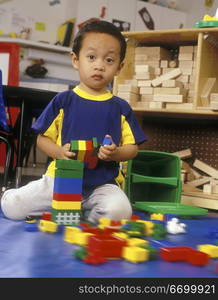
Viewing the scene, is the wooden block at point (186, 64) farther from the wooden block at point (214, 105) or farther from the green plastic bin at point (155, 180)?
the green plastic bin at point (155, 180)

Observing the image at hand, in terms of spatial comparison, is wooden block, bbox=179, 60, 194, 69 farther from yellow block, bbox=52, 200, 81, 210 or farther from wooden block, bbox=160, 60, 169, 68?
yellow block, bbox=52, 200, 81, 210

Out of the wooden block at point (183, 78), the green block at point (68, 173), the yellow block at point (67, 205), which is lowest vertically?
the yellow block at point (67, 205)

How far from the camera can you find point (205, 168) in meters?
2.38

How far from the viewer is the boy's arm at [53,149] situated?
1414mm

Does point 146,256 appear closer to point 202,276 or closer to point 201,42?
point 202,276

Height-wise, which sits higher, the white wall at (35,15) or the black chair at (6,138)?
the white wall at (35,15)

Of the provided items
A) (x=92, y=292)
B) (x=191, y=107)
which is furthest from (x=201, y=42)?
(x=92, y=292)

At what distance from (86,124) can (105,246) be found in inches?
24.8

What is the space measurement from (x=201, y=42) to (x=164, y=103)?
34 cm

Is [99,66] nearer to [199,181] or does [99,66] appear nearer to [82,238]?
[82,238]

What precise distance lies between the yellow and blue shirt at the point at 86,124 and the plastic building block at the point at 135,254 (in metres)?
0.53

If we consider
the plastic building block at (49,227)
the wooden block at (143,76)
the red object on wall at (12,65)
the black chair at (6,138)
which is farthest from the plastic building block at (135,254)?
the red object on wall at (12,65)

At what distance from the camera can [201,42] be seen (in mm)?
2098

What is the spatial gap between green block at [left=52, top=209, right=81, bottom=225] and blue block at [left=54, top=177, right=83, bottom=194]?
59 mm
